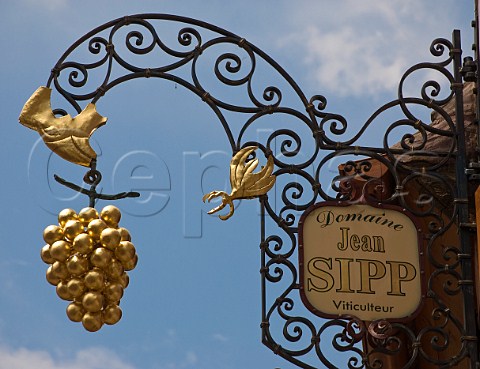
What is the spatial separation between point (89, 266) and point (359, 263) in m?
1.14

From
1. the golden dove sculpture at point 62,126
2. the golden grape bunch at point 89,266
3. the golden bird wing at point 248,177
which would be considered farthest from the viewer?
the golden bird wing at point 248,177

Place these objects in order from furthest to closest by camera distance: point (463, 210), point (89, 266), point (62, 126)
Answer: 1. point (463, 210)
2. point (62, 126)
3. point (89, 266)

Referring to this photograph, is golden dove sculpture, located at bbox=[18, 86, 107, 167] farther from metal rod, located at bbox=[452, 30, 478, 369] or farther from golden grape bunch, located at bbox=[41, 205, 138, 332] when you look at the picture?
metal rod, located at bbox=[452, 30, 478, 369]

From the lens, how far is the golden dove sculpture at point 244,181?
6.30 metres

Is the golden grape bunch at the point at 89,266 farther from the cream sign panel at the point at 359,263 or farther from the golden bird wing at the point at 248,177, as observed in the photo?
the cream sign panel at the point at 359,263

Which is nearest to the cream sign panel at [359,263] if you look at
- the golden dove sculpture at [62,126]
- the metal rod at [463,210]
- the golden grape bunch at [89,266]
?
the metal rod at [463,210]

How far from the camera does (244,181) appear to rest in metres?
6.34

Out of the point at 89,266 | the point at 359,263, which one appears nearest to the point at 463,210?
the point at 359,263

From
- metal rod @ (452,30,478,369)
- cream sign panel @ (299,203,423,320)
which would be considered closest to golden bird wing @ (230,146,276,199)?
cream sign panel @ (299,203,423,320)

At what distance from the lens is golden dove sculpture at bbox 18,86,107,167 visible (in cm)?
623

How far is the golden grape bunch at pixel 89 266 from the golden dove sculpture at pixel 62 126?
364 millimetres

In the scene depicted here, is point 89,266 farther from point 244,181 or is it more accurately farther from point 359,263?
point 359,263

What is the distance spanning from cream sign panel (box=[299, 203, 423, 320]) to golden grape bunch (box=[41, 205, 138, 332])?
0.78m

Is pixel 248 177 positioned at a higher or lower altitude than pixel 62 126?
lower
